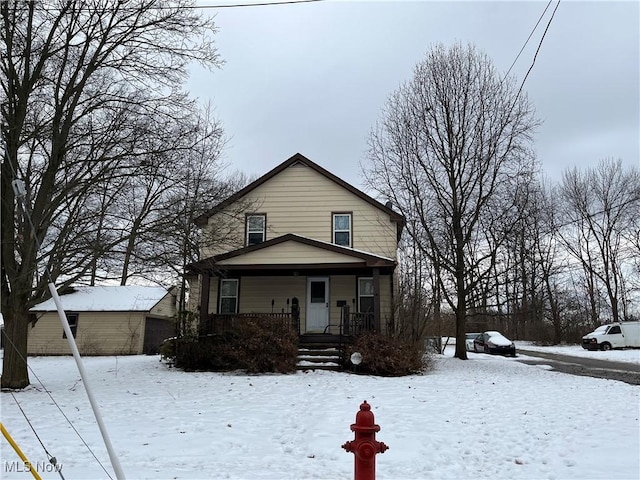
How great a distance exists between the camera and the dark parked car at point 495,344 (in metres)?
25.9

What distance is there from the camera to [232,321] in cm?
1346

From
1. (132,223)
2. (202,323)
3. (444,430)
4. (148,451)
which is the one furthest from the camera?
(202,323)

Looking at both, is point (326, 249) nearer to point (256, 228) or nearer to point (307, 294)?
point (307, 294)

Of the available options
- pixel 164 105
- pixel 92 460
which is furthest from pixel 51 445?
pixel 164 105

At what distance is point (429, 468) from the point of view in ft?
17.2

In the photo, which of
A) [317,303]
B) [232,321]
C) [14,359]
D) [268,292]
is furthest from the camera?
[268,292]

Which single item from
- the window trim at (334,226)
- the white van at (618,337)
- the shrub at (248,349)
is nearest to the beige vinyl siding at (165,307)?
the window trim at (334,226)

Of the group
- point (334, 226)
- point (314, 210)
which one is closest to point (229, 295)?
point (314, 210)

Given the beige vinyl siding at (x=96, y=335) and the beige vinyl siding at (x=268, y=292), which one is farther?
the beige vinyl siding at (x=96, y=335)

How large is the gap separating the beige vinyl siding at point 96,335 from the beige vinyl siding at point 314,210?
12.0m

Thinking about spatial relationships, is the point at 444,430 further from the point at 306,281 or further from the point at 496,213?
the point at 496,213

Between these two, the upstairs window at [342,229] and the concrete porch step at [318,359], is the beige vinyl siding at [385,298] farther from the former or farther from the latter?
the concrete porch step at [318,359]

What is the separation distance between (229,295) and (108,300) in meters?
12.8

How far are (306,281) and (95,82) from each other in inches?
383
